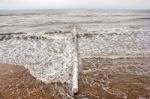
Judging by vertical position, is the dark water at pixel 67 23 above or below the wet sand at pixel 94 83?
above

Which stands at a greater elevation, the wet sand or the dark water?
the dark water

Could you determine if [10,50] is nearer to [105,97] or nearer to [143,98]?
[105,97]

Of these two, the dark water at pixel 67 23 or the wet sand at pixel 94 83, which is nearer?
the wet sand at pixel 94 83

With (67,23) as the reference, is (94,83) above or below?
below

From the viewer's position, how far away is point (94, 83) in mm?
5883

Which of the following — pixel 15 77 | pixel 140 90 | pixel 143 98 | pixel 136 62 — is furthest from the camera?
pixel 136 62

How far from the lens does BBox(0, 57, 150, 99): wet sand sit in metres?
5.14

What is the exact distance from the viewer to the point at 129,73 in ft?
21.9

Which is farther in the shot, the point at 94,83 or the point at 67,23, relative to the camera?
the point at 67,23

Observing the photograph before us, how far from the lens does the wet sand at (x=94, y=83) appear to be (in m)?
5.14

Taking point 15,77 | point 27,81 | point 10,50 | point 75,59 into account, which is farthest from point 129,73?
point 10,50

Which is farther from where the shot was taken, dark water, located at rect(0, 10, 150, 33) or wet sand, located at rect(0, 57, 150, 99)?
dark water, located at rect(0, 10, 150, 33)

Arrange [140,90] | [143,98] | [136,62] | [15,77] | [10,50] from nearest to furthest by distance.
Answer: [143,98], [140,90], [15,77], [136,62], [10,50]

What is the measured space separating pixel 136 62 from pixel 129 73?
1.39 m
